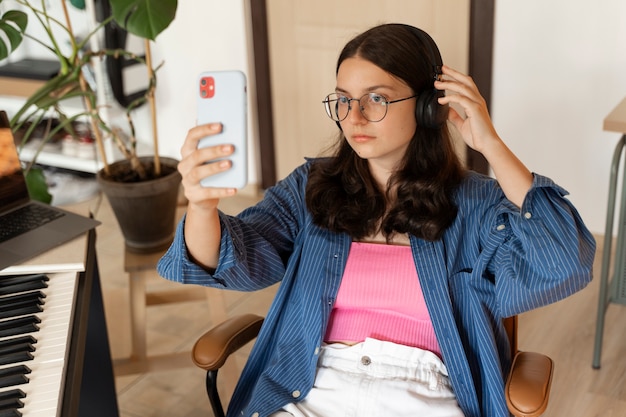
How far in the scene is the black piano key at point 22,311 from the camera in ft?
4.99

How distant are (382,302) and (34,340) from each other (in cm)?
67

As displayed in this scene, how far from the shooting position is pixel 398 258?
1.61m

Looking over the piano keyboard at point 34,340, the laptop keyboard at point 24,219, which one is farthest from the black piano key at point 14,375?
the laptop keyboard at point 24,219

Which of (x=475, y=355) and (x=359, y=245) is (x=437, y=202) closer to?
(x=359, y=245)

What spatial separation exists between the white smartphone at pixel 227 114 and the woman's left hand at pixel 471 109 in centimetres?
39

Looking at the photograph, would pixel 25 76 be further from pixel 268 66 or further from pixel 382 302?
pixel 382 302

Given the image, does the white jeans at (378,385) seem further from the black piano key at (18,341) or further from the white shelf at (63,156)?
the white shelf at (63,156)

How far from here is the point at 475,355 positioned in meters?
1.57

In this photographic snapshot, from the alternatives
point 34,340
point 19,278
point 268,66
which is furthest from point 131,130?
point 268,66

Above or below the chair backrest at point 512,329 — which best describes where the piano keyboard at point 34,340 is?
above

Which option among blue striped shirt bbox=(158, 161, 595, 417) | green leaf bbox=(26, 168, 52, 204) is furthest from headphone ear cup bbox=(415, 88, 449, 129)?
green leaf bbox=(26, 168, 52, 204)

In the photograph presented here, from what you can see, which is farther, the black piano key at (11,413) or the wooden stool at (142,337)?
the wooden stool at (142,337)

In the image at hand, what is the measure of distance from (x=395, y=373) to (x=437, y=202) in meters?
0.35

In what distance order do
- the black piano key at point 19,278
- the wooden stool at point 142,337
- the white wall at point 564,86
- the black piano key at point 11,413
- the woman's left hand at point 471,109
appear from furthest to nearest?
the white wall at point 564,86, the wooden stool at point 142,337, the black piano key at point 19,278, the woman's left hand at point 471,109, the black piano key at point 11,413
